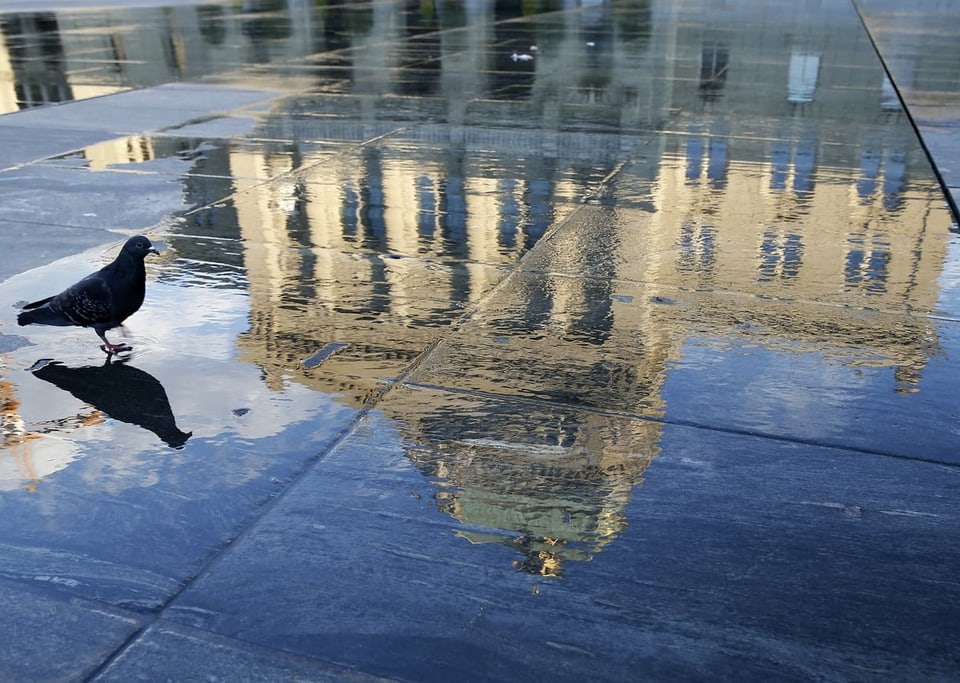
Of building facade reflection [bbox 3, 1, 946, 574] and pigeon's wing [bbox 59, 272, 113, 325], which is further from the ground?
pigeon's wing [bbox 59, 272, 113, 325]

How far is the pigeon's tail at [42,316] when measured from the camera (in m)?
5.10

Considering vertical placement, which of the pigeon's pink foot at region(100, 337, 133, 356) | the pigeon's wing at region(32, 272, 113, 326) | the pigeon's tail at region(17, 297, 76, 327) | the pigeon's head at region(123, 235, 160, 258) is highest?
the pigeon's head at region(123, 235, 160, 258)

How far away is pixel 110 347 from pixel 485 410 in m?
2.10

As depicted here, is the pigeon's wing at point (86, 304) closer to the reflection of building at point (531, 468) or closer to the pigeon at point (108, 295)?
the pigeon at point (108, 295)

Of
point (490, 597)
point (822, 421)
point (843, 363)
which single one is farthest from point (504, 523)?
point (843, 363)

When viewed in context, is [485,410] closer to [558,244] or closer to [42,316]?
[42,316]

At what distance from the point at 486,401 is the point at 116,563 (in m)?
1.87

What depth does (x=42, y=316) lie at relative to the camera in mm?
5133

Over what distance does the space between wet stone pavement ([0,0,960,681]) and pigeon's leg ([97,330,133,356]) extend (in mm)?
92

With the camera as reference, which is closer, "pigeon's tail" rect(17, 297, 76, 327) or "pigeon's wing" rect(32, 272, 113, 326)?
"pigeon's wing" rect(32, 272, 113, 326)

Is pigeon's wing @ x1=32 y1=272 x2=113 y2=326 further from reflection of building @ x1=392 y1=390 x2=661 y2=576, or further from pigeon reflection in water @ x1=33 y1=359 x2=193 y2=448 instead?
reflection of building @ x1=392 y1=390 x2=661 y2=576

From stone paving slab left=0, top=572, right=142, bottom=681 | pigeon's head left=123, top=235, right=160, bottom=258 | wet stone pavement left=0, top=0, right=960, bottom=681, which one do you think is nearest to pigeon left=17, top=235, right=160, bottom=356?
pigeon's head left=123, top=235, right=160, bottom=258

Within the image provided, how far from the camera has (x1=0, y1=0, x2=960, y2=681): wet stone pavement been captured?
10.4 feet

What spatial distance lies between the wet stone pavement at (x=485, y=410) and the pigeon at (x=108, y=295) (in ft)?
0.74
